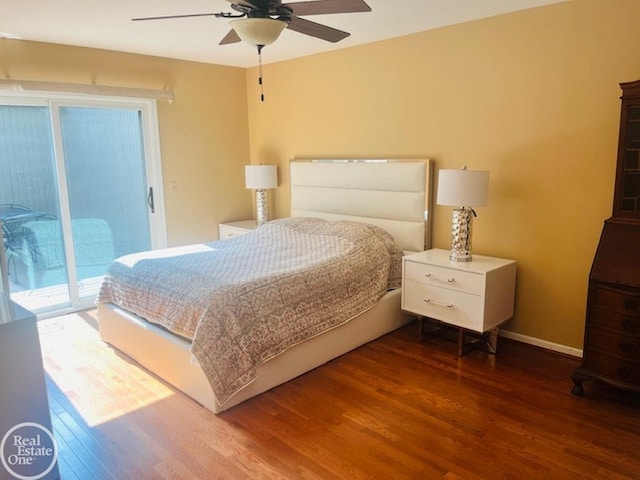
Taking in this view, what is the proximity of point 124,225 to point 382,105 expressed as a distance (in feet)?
9.25

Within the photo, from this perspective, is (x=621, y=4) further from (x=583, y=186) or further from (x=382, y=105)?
(x=382, y=105)

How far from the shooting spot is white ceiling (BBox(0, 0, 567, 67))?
2967 mm

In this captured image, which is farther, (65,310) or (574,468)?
(65,310)

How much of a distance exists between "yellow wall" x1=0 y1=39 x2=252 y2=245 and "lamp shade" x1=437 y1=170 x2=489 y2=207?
2899 millimetres

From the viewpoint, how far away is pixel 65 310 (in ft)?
13.9

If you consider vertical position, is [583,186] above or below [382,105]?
below

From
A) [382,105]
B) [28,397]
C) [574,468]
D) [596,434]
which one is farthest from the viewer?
[382,105]

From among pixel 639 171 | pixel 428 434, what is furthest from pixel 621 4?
pixel 428 434

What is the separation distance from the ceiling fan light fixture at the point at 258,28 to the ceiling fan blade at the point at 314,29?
150 mm

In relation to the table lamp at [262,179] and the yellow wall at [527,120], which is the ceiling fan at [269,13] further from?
the table lamp at [262,179]

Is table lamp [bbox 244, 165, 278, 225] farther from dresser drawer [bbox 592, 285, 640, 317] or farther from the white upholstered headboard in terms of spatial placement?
dresser drawer [bbox 592, 285, 640, 317]

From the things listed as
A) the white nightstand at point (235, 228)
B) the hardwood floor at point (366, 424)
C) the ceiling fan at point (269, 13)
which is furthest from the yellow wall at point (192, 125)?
the ceiling fan at point (269, 13)

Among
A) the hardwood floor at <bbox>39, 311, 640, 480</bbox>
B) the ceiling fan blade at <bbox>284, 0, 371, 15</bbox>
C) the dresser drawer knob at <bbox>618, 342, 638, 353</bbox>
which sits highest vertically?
the ceiling fan blade at <bbox>284, 0, 371, 15</bbox>

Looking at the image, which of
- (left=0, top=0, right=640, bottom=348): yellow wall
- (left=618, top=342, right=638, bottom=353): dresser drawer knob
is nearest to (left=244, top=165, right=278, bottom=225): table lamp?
(left=0, top=0, right=640, bottom=348): yellow wall
